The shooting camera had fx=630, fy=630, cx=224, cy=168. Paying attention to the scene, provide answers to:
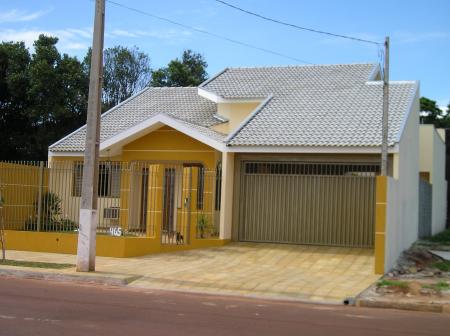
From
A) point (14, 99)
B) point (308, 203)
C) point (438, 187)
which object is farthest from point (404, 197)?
point (14, 99)

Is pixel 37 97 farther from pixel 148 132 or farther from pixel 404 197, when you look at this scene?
pixel 404 197

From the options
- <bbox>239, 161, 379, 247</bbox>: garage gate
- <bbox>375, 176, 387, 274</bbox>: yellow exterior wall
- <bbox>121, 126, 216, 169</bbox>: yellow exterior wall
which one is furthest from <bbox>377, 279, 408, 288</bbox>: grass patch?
<bbox>121, 126, 216, 169</bbox>: yellow exterior wall

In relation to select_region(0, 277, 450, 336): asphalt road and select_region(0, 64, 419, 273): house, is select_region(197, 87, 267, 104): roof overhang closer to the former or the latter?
select_region(0, 64, 419, 273): house

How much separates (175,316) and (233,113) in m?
14.0

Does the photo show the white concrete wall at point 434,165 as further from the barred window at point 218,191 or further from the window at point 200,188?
the window at point 200,188

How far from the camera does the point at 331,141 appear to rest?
58.6 ft

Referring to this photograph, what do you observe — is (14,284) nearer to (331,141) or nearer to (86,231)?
(86,231)

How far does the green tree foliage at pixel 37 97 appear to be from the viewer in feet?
107

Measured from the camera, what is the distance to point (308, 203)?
18.4m

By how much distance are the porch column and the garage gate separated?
364 mm

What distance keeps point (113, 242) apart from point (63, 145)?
7.31m

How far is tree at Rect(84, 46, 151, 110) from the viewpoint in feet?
155

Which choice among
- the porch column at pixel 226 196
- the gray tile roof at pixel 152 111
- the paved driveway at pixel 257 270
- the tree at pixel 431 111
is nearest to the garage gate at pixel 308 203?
the porch column at pixel 226 196

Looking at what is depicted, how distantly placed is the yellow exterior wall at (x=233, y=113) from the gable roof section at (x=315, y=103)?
15.8 inches
